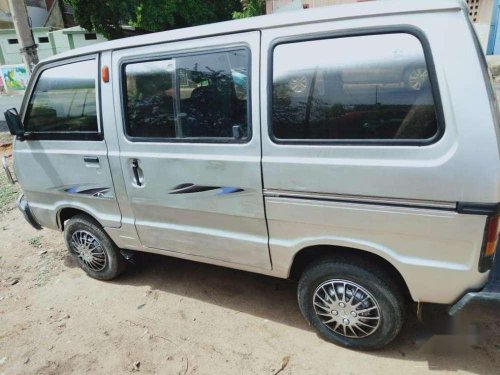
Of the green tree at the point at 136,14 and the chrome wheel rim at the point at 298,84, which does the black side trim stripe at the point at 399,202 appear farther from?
the green tree at the point at 136,14

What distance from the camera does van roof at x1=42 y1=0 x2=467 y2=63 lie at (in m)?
1.89

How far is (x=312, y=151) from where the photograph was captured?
2215 millimetres

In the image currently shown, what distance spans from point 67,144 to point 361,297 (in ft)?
8.46

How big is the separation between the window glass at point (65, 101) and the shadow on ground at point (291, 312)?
142cm

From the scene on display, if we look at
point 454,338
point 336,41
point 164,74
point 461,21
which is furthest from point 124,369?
point 461,21

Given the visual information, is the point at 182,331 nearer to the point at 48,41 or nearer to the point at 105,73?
the point at 105,73

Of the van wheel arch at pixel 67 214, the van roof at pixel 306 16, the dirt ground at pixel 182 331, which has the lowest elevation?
the dirt ground at pixel 182 331

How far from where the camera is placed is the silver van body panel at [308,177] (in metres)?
1.85

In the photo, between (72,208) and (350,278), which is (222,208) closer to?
(350,278)

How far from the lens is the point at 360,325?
246cm

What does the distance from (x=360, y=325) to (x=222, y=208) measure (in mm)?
1175

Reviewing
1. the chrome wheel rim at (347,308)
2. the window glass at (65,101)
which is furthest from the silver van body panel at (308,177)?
the chrome wheel rim at (347,308)

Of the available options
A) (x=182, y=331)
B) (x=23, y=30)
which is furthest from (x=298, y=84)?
(x=23, y=30)

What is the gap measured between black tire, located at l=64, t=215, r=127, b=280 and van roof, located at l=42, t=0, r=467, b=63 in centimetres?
160
